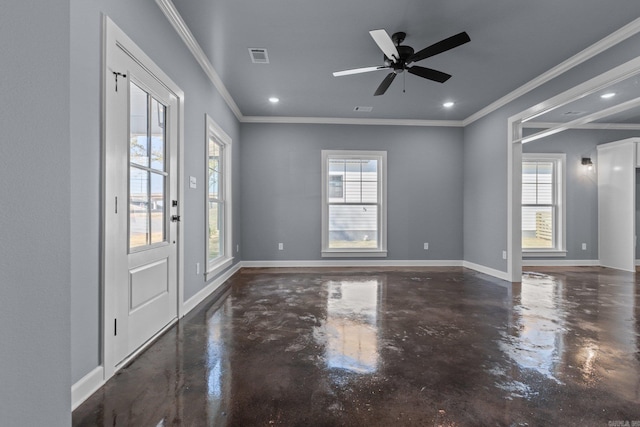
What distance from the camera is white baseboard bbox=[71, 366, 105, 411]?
1705 mm

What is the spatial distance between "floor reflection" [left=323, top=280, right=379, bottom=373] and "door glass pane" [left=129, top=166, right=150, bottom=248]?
1.69 m

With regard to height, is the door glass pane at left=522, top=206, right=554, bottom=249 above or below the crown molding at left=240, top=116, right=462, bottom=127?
below

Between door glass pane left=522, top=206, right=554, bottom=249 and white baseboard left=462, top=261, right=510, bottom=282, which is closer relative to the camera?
white baseboard left=462, top=261, right=510, bottom=282

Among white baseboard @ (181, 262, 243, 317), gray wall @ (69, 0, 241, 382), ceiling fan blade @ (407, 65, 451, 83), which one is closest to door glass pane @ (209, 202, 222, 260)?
white baseboard @ (181, 262, 243, 317)

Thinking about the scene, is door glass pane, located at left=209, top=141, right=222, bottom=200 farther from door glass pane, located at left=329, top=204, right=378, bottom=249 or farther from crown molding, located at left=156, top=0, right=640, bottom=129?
door glass pane, located at left=329, top=204, right=378, bottom=249

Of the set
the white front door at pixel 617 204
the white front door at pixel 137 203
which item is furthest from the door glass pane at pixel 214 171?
the white front door at pixel 617 204

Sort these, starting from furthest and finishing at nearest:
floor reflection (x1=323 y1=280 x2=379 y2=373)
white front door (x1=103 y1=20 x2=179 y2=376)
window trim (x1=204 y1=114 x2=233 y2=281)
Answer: window trim (x1=204 y1=114 x2=233 y2=281)
floor reflection (x1=323 y1=280 x2=379 y2=373)
white front door (x1=103 y1=20 x2=179 y2=376)

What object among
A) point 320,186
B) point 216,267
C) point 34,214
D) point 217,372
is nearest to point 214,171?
point 216,267

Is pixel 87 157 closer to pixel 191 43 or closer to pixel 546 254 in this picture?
pixel 191 43

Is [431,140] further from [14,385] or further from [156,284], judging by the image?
[14,385]

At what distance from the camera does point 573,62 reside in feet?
12.1

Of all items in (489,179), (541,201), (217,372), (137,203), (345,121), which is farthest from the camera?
(541,201)

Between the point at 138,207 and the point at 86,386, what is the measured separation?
1.22 meters

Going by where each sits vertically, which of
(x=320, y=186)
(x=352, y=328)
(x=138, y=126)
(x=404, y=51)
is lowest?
(x=352, y=328)
